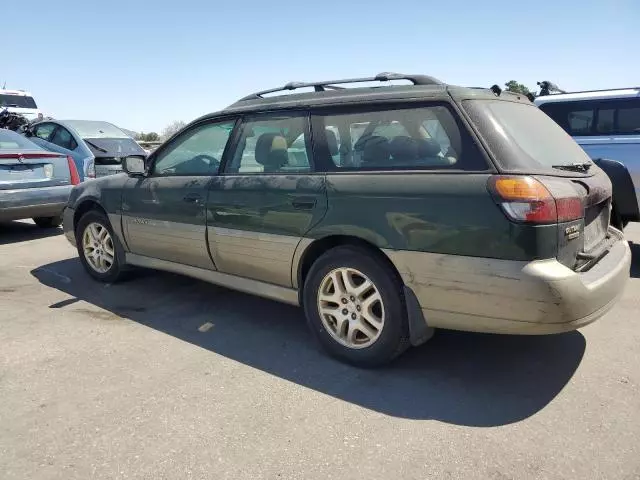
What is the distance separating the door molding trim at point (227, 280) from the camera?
3641 millimetres

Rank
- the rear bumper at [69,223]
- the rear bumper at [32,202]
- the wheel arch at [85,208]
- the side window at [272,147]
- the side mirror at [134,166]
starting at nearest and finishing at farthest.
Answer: the side window at [272,147]
the side mirror at [134,166]
the wheel arch at [85,208]
the rear bumper at [69,223]
the rear bumper at [32,202]

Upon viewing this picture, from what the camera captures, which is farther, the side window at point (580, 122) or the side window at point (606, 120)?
the side window at point (580, 122)

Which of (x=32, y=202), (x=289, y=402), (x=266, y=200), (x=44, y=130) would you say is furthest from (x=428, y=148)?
(x=44, y=130)

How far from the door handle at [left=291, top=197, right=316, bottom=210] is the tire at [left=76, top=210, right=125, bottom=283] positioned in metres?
2.26

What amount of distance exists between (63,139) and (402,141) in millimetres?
8640

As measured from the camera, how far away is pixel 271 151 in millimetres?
3770

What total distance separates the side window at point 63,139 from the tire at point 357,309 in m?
7.85

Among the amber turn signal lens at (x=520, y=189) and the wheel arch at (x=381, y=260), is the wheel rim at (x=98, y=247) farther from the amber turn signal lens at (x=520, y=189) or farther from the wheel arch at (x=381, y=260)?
the amber turn signal lens at (x=520, y=189)

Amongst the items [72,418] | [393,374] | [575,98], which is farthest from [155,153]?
[575,98]

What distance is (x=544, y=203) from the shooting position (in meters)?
2.64

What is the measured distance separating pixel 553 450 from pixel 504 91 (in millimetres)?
2208

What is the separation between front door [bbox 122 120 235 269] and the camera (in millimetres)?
4109

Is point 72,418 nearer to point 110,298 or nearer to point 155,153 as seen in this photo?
point 110,298

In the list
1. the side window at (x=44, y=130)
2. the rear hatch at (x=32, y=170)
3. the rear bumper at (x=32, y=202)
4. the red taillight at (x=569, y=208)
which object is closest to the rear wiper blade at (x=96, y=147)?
the side window at (x=44, y=130)
